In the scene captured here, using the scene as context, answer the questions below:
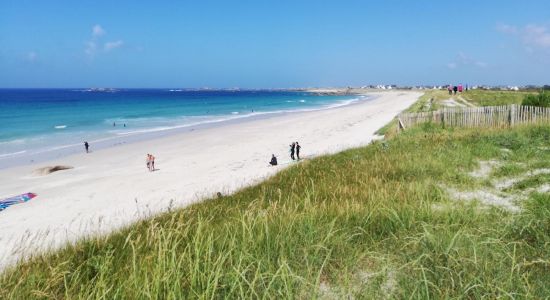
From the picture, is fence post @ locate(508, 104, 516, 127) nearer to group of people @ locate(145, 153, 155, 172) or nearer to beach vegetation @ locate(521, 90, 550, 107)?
beach vegetation @ locate(521, 90, 550, 107)

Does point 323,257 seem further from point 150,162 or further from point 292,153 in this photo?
point 150,162

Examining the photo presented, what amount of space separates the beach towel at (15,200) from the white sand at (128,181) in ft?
1.15

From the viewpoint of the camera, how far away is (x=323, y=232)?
3877 millimetres

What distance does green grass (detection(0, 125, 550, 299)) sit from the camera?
108 inches

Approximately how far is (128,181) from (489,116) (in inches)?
625

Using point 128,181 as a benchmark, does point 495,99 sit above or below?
above

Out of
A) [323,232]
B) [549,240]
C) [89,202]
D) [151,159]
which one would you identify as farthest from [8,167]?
[549,240]

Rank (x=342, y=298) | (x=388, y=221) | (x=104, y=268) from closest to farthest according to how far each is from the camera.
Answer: (x=342, y=298)
(x=104, y=268)
(x=388, y=221)

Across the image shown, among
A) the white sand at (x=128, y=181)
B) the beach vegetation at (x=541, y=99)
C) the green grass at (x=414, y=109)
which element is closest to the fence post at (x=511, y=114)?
the beach vegetation at (x=541, y=99)

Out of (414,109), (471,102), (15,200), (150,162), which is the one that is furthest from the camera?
(471,102)

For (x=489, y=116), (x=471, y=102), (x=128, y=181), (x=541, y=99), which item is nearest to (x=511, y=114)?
(x=489, y=116)

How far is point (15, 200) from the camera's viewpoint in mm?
13883

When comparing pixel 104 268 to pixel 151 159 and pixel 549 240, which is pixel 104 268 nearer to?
pixel 549 240

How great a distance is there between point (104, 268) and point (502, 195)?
604 cm
